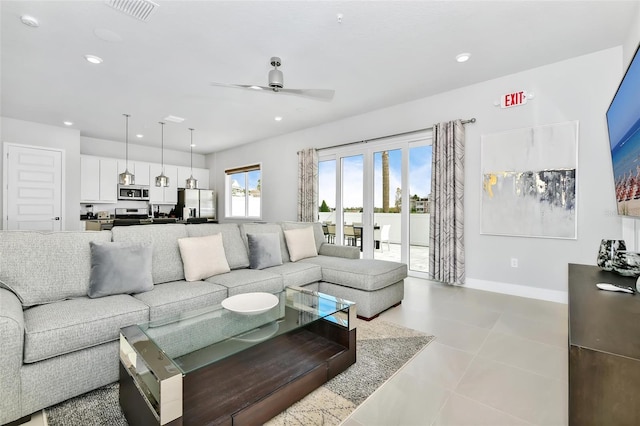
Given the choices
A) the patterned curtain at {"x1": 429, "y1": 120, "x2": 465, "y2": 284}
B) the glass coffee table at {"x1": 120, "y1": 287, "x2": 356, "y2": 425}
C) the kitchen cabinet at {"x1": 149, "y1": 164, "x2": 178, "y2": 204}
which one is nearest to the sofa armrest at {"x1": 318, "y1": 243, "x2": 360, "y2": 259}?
the patterned curtain at {"x1": 429, "y1": 120, "x2": 465, "y2": 284}

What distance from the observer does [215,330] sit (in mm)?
1691

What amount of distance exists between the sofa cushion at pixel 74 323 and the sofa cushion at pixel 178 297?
0.25 feet

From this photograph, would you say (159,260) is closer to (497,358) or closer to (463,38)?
(497,358)

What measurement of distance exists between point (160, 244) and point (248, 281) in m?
0.88

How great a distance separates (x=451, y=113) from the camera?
4.25 metres

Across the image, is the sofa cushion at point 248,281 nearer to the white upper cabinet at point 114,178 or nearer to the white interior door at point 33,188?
the white interior door at point 33,188

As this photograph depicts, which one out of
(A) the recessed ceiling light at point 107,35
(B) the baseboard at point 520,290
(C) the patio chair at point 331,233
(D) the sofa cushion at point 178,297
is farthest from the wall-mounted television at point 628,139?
(C) the patio chair at point 331,233

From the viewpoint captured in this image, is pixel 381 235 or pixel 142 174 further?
pixel 142 174

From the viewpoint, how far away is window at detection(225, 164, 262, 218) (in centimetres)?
757

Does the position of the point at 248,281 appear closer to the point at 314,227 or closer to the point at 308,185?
the point at 314,227

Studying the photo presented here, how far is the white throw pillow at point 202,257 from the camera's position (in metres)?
2.69

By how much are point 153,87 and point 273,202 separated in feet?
11.4

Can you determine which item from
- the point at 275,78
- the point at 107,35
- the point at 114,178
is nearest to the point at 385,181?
the point at 275,78

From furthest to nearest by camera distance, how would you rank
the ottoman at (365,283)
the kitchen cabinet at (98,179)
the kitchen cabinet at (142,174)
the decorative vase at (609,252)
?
the kitchen cabinet at (142,174)
the kitchen cabinet at (98,179)
the ottoman at (365,283)
the decorative vase at (609,252)
